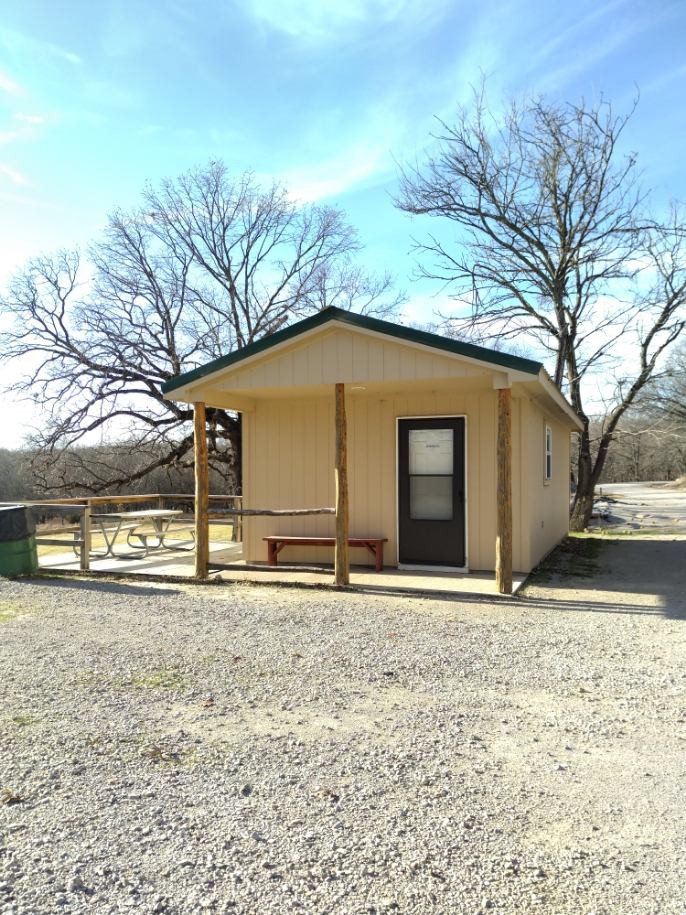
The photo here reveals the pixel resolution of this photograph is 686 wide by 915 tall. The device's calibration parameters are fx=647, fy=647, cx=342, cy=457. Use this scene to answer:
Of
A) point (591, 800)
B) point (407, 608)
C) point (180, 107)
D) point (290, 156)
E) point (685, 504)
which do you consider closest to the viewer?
point (591, 800)

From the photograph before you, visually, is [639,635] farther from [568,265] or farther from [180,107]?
[568,265]

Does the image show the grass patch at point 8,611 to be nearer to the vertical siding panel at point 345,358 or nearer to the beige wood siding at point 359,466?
the beige wood siding at point 359,466

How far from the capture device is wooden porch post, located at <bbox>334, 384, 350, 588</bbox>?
7516mm

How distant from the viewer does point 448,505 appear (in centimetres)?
850

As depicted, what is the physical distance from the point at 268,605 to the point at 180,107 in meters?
9.02

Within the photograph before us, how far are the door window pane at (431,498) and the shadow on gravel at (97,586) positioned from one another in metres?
3.23

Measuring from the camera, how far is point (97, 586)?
26.4 feet

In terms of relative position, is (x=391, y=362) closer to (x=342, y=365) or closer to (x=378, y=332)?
(x=378, y=332)

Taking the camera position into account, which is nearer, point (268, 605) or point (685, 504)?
point (268, 605)

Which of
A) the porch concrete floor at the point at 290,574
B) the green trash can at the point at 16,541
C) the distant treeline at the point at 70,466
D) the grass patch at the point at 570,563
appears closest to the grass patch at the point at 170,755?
the porch concrete floor at the point at 290,574

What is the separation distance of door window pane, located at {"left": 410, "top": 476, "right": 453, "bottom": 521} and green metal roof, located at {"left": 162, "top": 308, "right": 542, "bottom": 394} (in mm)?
2064

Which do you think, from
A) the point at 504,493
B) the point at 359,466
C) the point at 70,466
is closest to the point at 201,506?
the point at 359,466

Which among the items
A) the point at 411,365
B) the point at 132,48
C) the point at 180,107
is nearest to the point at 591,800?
the point at 411,365

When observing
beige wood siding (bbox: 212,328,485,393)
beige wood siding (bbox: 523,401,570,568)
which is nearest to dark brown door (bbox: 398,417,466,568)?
beige wood siding (bbox: 523,401,570,568)
